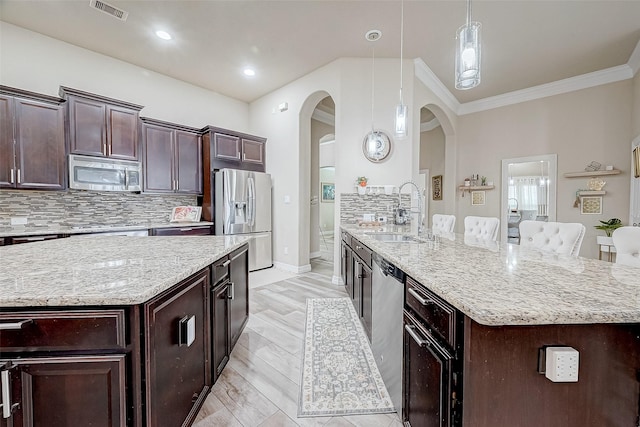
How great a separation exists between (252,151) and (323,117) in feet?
6.57

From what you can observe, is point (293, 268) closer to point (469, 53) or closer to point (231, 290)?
point (231, 290)

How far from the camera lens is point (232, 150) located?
432 cm

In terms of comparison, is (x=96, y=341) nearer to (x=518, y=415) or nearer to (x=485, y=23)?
(x=518, y=415)

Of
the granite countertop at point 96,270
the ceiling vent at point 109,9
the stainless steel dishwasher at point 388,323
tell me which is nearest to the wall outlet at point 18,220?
the granite countertop at point 96,270

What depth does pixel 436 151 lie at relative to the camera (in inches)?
249

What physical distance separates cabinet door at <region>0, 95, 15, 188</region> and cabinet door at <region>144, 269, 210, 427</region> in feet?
9.89

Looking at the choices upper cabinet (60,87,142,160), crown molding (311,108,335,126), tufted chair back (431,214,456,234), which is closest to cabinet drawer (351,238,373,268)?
tufted chair back (431,214,456,234)

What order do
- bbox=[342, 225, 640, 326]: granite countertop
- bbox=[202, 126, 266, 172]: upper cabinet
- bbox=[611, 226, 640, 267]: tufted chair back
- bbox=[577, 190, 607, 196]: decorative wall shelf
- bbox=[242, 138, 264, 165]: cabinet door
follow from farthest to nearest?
bbox=[242, 138, 264, 165]: cabinet door
bbox=[202, 126, 266, 172]: upper cabinet
bbox=[577, 190, 607, 196]: decorative wall shelf
bbox=[611, 226, 640, 267]: tufted chair back
bbox=[342, 225, 640, 326]: granite countertop

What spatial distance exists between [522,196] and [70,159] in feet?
23.4

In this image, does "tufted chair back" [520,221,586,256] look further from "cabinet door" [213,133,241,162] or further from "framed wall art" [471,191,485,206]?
"cabinet door" [213,133,241,162]

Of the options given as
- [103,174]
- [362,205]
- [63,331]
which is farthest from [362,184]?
[103,174]

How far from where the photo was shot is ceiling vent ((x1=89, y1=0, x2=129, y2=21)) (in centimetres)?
263

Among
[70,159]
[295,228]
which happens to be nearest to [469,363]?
[295,228]

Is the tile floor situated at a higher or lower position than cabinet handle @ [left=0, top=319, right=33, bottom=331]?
lower
